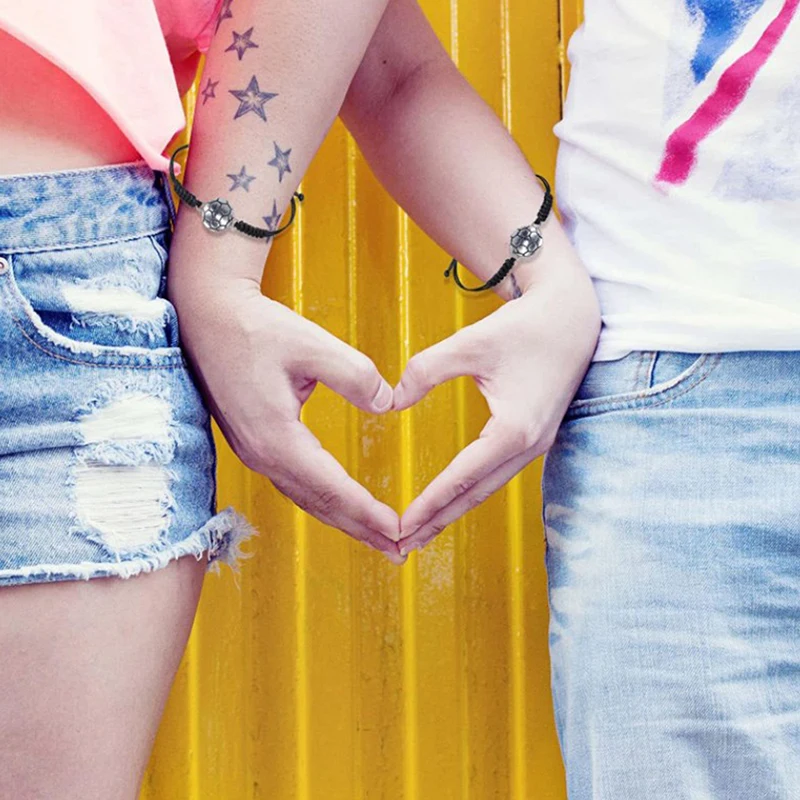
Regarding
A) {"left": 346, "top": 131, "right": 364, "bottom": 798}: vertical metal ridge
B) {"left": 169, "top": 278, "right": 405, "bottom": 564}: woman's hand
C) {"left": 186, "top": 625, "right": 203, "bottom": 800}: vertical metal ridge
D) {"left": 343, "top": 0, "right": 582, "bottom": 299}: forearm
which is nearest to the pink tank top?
{"left": 169, "top": 278, "right": 405, "bottom": 564}: woman's hand

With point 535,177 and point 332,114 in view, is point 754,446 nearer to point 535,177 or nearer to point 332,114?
point 535,177

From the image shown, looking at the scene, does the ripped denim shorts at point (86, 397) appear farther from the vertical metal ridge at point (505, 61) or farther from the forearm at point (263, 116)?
the vertical metal ridge at point (505, 61)

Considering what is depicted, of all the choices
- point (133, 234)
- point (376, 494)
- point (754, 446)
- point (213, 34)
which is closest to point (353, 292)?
point (376, 494)

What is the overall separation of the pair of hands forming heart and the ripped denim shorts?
0.15ft

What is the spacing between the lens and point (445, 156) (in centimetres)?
105

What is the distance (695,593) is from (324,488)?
311 mm

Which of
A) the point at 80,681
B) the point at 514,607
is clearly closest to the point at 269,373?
the point at 80,681

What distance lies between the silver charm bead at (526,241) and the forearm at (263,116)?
20 centimetres

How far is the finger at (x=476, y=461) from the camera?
3.03 ft

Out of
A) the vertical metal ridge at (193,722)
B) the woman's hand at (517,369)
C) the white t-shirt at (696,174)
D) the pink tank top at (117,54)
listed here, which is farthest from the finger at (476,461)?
the vertical metal ridge at (193,722)

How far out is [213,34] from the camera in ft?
3.38

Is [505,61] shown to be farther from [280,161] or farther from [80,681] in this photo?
[80,681]

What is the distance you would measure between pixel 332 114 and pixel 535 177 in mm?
205

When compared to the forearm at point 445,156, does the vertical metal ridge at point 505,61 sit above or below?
below
